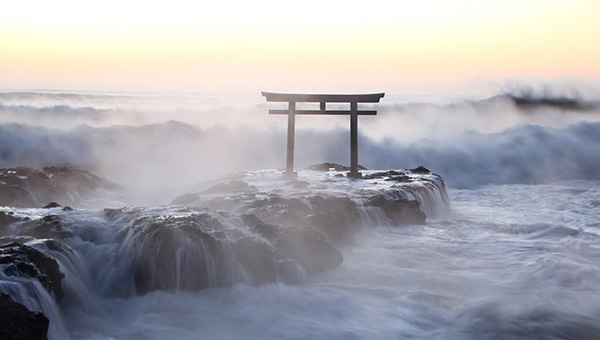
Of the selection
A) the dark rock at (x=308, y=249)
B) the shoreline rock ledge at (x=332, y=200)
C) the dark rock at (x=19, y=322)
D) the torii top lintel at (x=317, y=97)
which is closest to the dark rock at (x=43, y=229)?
the dark rock at (x=19, y=322)

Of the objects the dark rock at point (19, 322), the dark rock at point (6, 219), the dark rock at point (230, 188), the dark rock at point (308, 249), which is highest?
the dark rock at point (6, 219)

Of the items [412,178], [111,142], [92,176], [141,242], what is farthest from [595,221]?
[111,142]

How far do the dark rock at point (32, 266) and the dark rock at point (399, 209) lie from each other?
6545mm

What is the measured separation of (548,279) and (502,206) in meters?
7.69

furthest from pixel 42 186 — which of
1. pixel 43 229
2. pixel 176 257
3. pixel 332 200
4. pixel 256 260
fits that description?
pixel 256 260

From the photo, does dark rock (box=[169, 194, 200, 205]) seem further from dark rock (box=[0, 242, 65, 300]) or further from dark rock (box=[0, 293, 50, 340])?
dark rock (box=[0, 293, 50, 340])

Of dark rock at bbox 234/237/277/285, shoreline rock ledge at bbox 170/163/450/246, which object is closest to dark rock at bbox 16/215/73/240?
dark rock at bbox 234/237/277/285

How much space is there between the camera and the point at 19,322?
14.7ft

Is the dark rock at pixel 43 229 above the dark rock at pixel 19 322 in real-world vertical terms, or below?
above

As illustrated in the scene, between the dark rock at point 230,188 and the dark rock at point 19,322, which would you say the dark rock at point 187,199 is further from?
the dark rock at point 19,322

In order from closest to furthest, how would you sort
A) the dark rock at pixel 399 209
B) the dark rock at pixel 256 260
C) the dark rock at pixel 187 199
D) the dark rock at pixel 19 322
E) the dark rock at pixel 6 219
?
the dark rock at pixel 19 322, the dark rock at pixel 256 260, the dark rock at pixel 6 219, the dark rock at pixel 187 199, the dark rock at pixel 399 209

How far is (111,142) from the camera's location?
24.5m

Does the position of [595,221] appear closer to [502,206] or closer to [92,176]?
[502,206]

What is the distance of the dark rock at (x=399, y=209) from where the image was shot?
11086mm
